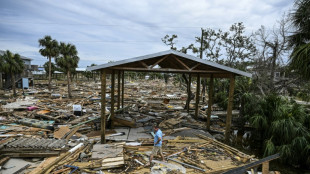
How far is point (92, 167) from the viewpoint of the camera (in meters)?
5.97

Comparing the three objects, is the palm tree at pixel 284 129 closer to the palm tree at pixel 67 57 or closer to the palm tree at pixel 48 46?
the palm tree at pixel 67 57

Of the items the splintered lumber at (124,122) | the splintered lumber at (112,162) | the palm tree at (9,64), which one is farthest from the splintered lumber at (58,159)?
the palm tree at (9,64)

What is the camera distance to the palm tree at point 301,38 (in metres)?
7.49

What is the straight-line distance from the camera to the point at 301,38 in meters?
8.43

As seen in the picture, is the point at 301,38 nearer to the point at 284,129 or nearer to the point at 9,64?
the point at 284,129

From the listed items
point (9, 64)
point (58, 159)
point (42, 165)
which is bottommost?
point (42, 165)

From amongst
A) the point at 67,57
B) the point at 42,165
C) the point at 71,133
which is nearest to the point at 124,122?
the point at 71,133

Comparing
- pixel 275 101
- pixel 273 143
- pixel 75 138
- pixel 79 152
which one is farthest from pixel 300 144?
pixel 75 138

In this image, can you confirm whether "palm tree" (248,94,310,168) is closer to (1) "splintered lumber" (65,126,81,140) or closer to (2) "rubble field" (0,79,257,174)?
(2) "rubble field" (0,79,257,174)

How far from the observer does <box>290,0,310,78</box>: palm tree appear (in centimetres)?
749

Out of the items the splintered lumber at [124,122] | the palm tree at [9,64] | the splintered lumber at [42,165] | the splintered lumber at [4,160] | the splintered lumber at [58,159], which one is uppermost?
the palm tree at [9,64]

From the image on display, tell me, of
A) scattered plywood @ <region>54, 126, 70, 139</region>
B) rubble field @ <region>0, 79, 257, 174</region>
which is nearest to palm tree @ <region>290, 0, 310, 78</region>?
rubble field @ <region>0, 79, 257, 174</region>

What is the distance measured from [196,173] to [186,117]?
7616 millimetres

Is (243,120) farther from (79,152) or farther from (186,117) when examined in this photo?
(79,152)
